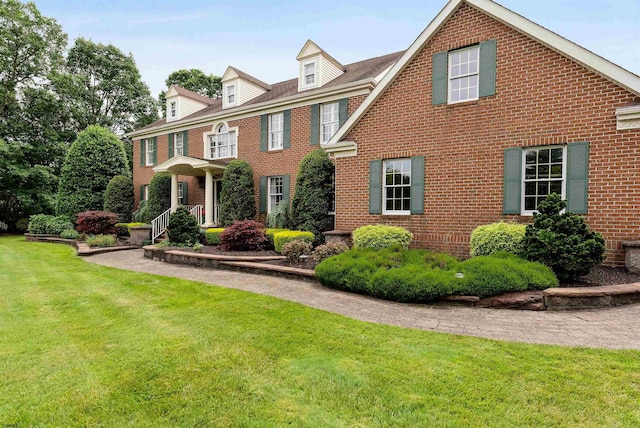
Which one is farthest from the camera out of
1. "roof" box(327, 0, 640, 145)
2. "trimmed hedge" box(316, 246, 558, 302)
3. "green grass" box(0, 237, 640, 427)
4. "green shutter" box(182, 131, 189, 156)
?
"green shutter" box(182, 131, 189, 156)

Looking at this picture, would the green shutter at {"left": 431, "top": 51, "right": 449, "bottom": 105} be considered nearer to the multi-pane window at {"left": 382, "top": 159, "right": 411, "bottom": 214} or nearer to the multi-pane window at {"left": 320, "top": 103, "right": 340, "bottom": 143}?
the multi-pane window at {"left": 382, "top": 159, "right": 411, "bottom": 214}

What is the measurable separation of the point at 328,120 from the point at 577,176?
8786 millimetres

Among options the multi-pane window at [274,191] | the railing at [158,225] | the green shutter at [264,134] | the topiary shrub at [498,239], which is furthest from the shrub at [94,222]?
the topiary shrub at [498,239]

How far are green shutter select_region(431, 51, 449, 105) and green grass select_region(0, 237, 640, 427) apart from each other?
6601mm

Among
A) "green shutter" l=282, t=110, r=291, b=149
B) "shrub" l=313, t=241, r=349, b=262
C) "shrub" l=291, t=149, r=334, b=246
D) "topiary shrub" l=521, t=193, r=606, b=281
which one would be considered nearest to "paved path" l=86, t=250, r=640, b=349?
"topiary shrub" l=521, t=193, r=606, b=281

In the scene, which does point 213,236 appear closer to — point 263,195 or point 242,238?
point 242,238

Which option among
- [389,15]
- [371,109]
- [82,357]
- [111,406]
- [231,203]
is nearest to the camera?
[111,406]

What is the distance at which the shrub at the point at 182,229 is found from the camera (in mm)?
11594

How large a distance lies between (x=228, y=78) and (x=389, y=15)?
10002 mm

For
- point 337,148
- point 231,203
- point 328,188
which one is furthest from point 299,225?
point 231,203

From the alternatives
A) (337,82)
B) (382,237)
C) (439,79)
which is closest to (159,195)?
(337,82)

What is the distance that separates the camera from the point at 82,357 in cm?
332

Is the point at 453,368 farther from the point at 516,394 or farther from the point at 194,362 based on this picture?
the point at 194,362

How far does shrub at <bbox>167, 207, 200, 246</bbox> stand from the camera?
11594mm
